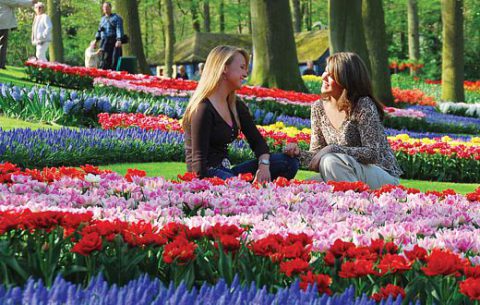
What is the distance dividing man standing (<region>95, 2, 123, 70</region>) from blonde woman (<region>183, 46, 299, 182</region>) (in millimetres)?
13934

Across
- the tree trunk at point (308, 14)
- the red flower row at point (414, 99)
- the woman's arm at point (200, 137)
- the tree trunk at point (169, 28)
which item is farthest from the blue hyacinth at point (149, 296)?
the tree trunk at point (308, 14)

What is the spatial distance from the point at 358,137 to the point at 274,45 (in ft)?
38.6

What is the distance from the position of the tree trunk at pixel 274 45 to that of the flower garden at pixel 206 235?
9.01 m

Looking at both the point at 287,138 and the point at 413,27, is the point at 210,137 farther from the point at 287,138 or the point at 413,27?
the point at 413,27

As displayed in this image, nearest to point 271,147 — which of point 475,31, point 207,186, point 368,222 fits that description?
point 207,186

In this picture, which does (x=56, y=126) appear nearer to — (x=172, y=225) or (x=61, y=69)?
(x=61, y=69)

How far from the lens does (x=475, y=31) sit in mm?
46344

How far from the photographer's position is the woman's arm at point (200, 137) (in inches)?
256

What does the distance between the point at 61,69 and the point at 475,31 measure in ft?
108

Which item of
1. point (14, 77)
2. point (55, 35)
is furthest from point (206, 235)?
point (55, 35)

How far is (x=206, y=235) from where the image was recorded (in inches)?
141

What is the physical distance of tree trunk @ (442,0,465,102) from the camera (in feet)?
82.5

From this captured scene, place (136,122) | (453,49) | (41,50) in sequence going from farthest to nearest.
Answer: (453,49), (41,50), (136,122)

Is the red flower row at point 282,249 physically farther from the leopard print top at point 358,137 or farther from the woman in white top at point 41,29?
the woman in white top at point 41,29
